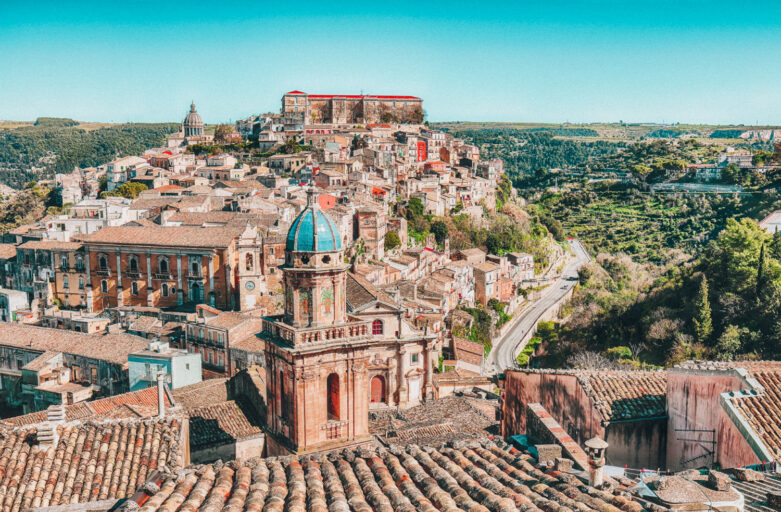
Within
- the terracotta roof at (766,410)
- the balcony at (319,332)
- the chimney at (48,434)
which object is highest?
the balcony at (319,332)

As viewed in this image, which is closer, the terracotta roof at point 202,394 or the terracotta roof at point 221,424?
the terracotta roof at point 221,424

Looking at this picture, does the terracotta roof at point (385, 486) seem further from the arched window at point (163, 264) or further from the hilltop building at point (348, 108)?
the hilltop building at point (348, 108)

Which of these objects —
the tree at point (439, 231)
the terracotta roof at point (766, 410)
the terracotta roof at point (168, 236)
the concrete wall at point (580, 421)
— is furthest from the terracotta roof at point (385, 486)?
the tree at point (439, 231)

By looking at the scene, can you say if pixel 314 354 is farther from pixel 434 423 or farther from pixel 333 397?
pixel 434 423

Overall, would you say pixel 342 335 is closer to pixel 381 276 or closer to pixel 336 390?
pixel 336 390

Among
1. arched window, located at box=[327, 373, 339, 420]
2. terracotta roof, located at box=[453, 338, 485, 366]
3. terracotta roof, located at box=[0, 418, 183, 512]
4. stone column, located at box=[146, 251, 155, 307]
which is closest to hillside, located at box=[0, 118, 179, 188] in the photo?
stone column, located at box=[146, 251, 155, 307]

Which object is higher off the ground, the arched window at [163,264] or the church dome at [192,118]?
the church dome at [192,118]

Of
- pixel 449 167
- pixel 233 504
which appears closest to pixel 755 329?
pixel 233 504
